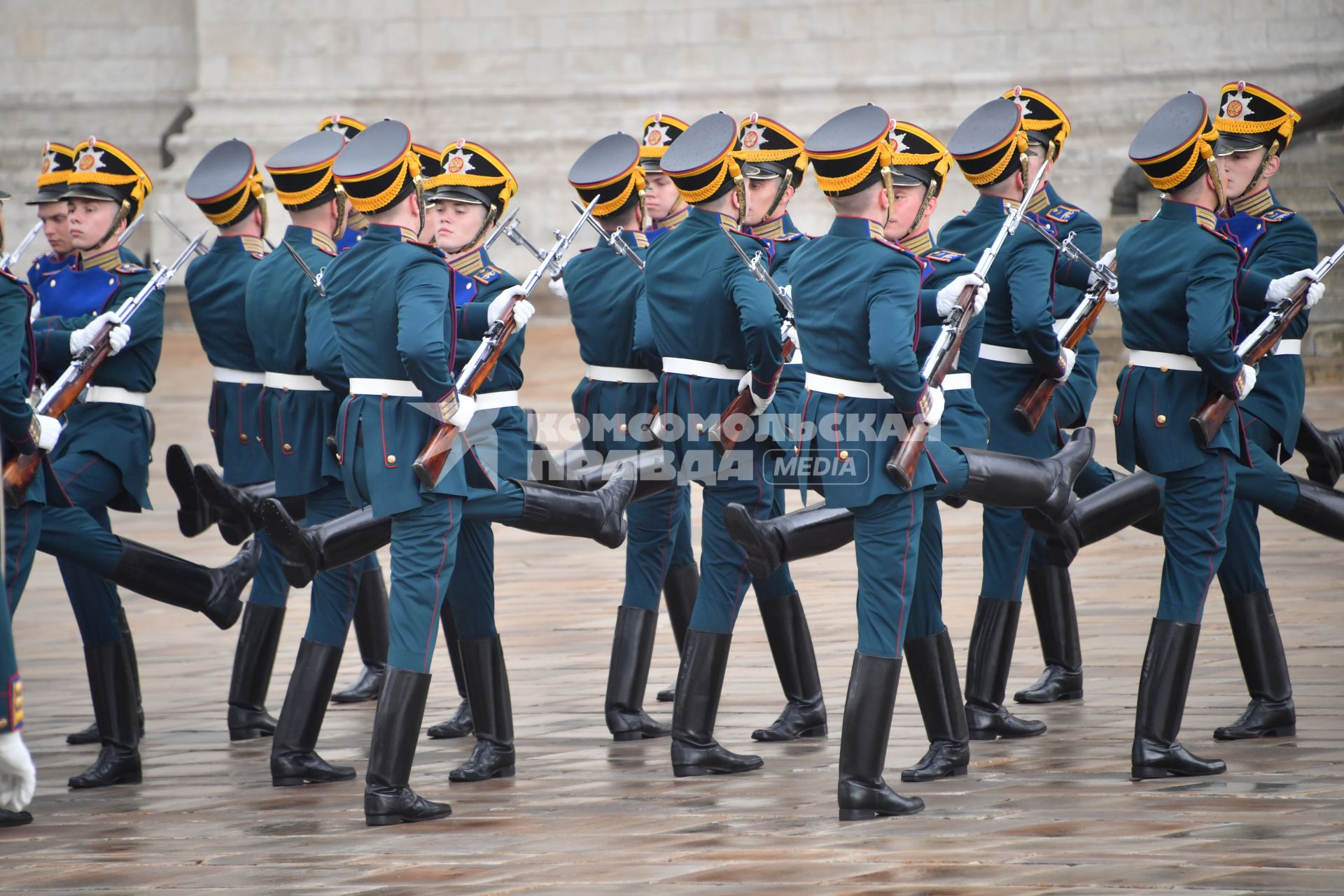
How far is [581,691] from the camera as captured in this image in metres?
6.57

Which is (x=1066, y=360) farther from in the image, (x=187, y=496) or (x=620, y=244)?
(x=187, y=496)

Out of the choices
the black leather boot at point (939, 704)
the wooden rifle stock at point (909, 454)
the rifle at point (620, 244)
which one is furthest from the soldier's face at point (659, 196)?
the black leather boot at point (939, 704)

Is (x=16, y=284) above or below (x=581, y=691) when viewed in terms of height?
above

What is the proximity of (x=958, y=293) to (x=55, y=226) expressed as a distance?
115 inches

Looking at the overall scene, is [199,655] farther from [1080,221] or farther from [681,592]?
[1080,221]

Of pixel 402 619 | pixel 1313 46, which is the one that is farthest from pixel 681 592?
pixel 1313 46

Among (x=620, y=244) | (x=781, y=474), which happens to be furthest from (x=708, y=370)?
(x=620, y=244)

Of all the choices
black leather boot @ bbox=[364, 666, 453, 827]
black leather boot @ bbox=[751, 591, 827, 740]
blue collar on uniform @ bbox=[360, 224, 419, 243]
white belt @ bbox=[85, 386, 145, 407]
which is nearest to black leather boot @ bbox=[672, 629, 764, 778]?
black leather boot @ bbox=[751, 591, 827, 740]

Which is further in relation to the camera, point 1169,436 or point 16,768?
point 1169,436

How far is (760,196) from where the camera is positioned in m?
6.04

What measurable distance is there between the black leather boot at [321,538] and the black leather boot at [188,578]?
0.51 metres

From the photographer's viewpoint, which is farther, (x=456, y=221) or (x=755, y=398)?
(x=755, y=398)

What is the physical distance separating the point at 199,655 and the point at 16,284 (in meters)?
2.53

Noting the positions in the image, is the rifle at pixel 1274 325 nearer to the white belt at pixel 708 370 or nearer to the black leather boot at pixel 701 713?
the white belt at pixel 708 370
